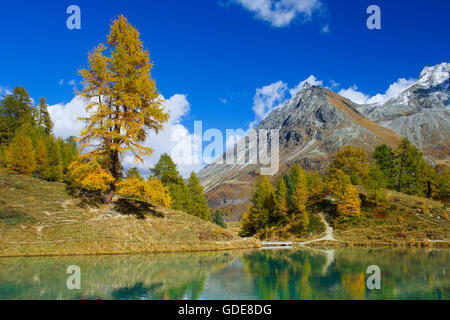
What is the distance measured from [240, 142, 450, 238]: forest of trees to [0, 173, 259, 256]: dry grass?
2756 centimetres

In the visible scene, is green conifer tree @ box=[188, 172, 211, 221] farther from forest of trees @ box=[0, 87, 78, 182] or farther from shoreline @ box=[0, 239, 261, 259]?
shoreline @ box=[0, 239, 261, 259]

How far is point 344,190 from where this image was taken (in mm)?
53000

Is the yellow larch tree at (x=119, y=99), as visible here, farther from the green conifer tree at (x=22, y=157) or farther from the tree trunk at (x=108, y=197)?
the green conifer tree at (x=22, y=157)

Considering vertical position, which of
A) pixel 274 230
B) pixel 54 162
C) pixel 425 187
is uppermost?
pixel 54 162

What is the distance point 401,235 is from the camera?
43.4m

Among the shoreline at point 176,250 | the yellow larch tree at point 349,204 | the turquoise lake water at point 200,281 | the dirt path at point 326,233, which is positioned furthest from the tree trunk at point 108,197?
the yellow larch tree at point 349,204

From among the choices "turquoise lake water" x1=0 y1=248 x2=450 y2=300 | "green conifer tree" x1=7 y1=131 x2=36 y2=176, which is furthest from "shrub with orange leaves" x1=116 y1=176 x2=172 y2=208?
"green conifer tree" x1=7 y1=131 x2=36 y2=176

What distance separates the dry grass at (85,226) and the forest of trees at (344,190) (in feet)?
90.4

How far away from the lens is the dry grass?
22094 mm

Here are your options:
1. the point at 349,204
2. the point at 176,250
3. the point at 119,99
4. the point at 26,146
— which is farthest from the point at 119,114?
the point at 349,204

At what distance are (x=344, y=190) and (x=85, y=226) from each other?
42.9m
